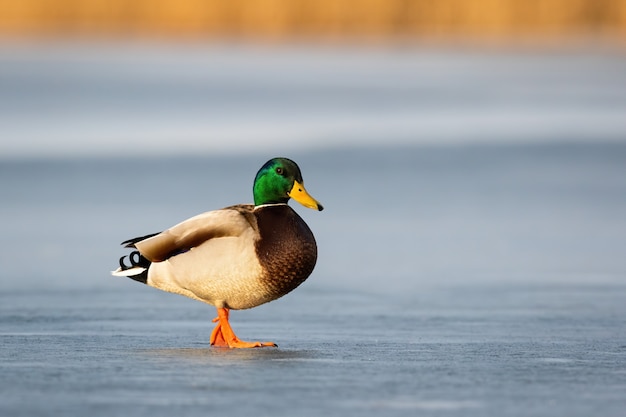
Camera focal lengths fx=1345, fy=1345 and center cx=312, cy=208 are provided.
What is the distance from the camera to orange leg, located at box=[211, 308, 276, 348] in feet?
17.9

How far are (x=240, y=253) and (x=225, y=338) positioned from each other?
1.21 ft

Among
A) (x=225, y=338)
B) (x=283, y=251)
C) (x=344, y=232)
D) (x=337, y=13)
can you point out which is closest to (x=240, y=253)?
(x=283, y=251)

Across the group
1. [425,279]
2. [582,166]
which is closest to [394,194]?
[582,166]

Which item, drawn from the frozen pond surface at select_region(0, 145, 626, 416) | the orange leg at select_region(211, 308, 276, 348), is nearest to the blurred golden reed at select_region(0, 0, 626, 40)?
the frozen pond surface at select_region(0, 145, 626, 416)

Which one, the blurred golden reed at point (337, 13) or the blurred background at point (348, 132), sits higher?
the blurred golden reed at point (337, 13)

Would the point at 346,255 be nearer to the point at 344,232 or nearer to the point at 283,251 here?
the point at 344,232

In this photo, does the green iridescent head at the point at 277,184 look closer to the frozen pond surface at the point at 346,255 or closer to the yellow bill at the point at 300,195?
the yellow bill at the point at 300,195

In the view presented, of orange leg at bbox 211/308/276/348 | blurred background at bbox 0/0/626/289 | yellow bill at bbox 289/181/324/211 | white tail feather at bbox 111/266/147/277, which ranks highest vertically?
blurred background at bbox 0/0/626/289

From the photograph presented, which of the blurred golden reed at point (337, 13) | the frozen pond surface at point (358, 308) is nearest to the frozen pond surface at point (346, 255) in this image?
the frozen pond surface at point (358, 308)

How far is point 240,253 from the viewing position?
5430mm

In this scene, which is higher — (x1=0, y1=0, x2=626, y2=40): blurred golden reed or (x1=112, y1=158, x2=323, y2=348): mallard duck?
(x1=0, y1=0, x2=626, y2=40): blurred golden reed

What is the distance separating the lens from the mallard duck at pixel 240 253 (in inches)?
213

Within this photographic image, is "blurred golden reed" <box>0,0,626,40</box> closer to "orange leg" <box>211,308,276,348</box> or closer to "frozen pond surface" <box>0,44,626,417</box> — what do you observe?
"frozen pond surface" <box>0,44,626,417</box>

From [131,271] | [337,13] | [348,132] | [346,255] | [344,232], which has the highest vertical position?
[337,13]
